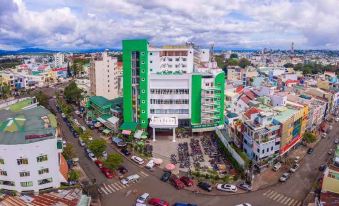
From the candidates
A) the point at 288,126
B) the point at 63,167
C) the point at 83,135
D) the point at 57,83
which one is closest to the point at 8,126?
the point at 63,167

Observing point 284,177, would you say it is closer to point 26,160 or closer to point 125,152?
point 125,152

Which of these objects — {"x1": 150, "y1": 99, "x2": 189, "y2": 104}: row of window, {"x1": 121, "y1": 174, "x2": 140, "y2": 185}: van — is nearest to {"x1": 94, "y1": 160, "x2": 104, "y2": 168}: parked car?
{"x1": 121, "y1": 174, "x2": 140, "y2": 185}: van

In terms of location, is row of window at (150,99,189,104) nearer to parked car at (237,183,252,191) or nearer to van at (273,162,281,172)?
van at (273,162,281,172)

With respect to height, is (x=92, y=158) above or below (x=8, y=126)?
below

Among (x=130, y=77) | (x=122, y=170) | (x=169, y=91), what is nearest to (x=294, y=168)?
(x=169, y=91)

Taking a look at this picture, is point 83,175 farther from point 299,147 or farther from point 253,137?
point 299,147
